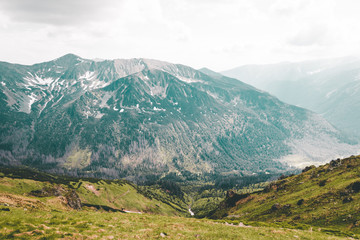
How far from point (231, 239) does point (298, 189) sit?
72.8 m

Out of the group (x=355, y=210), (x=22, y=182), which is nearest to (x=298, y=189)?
(x=355, y=210)

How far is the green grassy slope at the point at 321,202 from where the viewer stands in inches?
2028

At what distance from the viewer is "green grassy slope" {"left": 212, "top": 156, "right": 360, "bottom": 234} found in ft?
169

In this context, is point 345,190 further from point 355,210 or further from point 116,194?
point 116,194

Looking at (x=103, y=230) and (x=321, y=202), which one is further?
(x=321, y=202)

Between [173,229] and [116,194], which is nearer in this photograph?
[173,229]

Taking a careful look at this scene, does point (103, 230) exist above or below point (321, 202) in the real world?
above

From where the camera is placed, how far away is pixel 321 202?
213 ft

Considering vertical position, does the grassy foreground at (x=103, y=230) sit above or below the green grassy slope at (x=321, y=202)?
above

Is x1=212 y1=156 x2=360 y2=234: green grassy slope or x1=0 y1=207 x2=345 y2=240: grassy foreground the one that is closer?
x1=0 y1=207 x2=345 y2=240: grassy foreground

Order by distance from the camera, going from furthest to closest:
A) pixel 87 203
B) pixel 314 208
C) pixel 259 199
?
pixel 87 203, pixel 259 199, pixel 314 208

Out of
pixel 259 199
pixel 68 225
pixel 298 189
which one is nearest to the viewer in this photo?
pixel 68 225

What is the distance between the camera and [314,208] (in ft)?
207

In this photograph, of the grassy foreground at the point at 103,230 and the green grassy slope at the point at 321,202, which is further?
the green grassy slope at the point at 321,202
